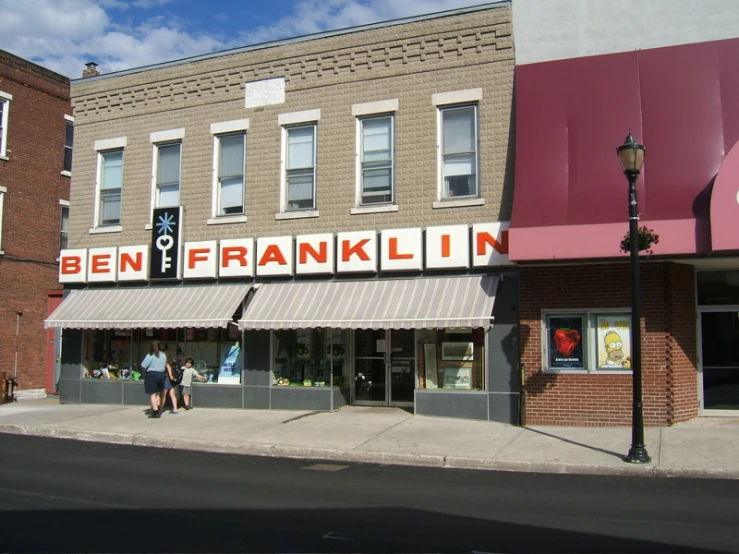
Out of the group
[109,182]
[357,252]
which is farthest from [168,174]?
[357,252]

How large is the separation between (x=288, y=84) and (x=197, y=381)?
7.10 meters

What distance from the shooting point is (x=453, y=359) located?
14328 millimetres

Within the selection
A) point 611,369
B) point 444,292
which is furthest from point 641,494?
point 444,292

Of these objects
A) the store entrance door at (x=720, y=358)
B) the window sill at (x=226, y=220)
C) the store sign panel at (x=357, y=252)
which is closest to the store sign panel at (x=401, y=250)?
the store sign panel at (x=357, y=252)

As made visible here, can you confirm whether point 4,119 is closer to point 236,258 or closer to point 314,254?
point 236,258

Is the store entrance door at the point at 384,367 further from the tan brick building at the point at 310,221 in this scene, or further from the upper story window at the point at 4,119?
the upper story window at the point at 4,119

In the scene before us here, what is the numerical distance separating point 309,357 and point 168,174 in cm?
581

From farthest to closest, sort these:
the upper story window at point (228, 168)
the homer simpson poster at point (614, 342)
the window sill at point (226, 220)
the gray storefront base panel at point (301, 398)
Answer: the upper story window at point (228, 168), the window sill at point (226, 220), the gray storefront base panel at point (301, 398), the homer simpson poster at point (614, 342)

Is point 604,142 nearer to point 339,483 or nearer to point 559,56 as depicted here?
point 559,56

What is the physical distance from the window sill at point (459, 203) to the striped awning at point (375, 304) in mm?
1461

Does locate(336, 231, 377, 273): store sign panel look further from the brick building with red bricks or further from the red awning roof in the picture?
the brick building with red bricks

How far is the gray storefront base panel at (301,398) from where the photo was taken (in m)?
15.2

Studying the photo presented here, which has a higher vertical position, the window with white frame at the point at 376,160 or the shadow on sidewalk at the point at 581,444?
the window with white frame at the point at 376,160

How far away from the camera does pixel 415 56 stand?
1493 cm
